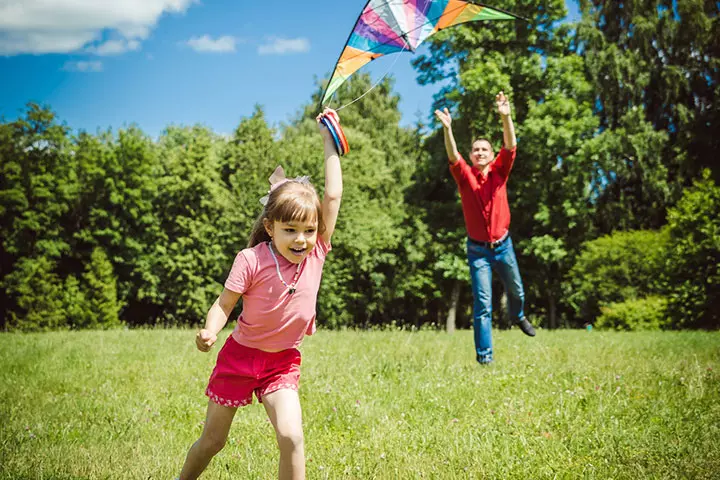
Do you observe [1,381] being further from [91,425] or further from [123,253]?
[123,253]

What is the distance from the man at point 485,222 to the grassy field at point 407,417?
77 cm

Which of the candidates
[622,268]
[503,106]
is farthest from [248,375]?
[622,268]

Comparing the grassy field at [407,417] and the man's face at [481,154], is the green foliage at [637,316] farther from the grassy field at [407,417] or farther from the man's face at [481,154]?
the man's face at [481,154]

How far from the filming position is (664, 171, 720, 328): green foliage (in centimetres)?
1716

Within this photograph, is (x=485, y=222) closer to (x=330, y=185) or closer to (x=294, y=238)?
(x=330, y=185)

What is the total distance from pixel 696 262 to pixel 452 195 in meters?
14.8

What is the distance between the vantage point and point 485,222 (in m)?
7.38

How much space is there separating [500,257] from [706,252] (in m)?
13.1

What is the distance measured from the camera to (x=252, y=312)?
3.54 meters

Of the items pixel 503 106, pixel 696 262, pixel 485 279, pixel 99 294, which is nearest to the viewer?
pixel 503 106

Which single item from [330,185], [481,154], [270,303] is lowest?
[270,303]

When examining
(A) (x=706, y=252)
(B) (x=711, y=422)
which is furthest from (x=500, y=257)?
(A) (x=706, y=252)

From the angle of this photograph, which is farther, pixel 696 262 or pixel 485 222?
pixel 696 262

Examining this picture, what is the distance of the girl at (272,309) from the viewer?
3.50 meters
